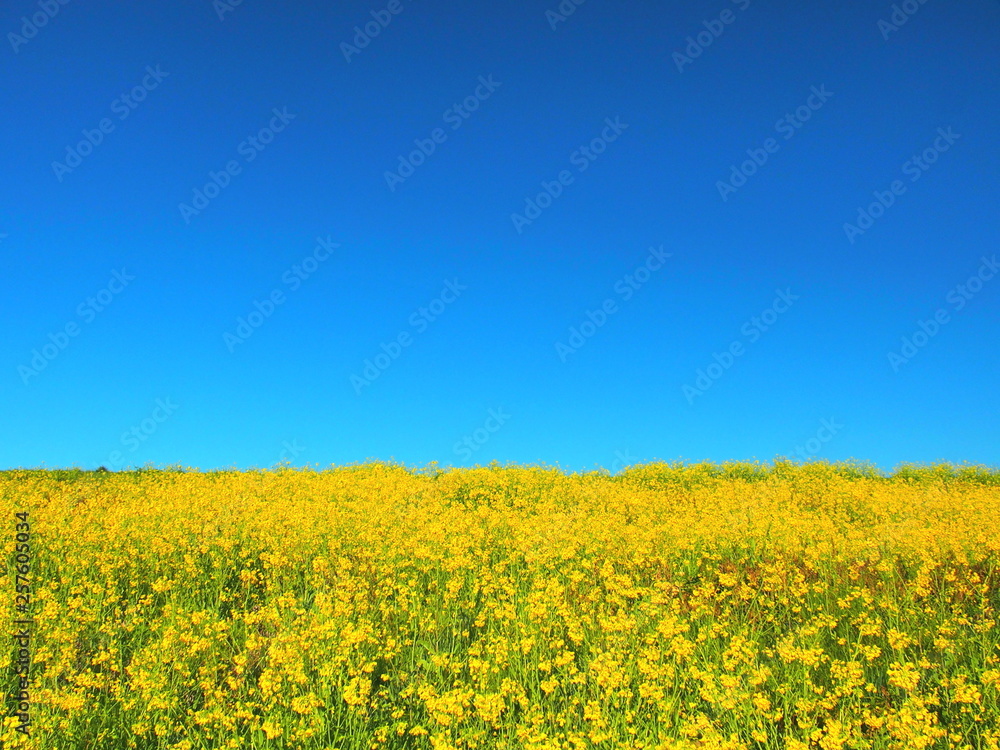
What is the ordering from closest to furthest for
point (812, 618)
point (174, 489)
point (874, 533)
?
point (812, 618) → point (874, 533) → point (174, 489)

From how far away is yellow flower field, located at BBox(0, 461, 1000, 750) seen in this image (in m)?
4.88

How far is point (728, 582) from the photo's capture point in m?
7.74

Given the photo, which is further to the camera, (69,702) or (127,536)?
(127,536)

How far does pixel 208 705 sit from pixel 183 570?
425 centimetres

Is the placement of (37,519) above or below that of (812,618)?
above

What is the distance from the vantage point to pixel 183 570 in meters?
8.79

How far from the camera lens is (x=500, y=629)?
675 centimetres

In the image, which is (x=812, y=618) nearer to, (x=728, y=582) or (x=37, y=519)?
(x=728, y=582)

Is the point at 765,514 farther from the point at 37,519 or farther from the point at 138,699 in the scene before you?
the point at 37,519

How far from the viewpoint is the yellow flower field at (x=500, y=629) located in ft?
16.0

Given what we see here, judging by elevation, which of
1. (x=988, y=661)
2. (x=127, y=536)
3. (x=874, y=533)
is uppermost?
(x=127, y=536)

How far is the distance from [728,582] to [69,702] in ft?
22.9

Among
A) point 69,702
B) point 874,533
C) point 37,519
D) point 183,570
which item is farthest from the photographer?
point 37,519

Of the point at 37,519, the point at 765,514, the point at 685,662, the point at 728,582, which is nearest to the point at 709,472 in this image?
the point at 765,514
